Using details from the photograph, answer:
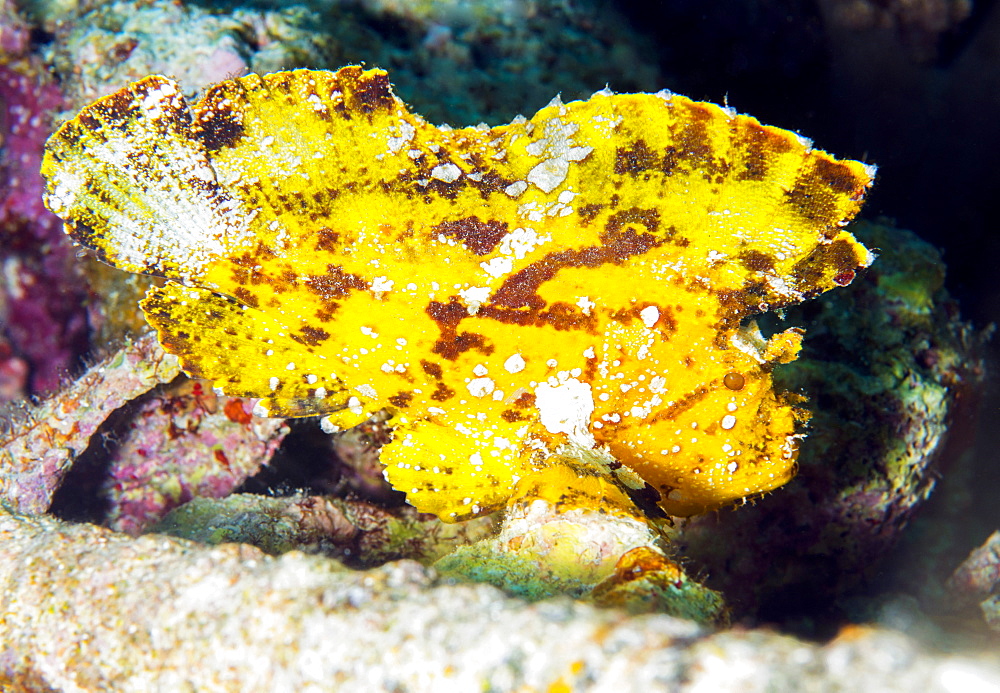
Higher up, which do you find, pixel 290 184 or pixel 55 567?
pixel 290 184

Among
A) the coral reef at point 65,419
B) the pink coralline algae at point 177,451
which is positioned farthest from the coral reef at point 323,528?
the coral reef at point 65,419

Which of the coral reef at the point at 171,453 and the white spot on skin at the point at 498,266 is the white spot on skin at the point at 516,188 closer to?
the white spot on skin at the point at 498,266

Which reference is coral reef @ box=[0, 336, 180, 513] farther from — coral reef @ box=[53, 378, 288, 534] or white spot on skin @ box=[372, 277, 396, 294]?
white spot on skin @ box=[372, 277, 396, 294]

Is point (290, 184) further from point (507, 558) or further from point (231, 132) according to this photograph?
point (507, 558)

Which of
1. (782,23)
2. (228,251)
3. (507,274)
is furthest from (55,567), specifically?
(782,23)

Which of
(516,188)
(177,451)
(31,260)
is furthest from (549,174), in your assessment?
(31,260)

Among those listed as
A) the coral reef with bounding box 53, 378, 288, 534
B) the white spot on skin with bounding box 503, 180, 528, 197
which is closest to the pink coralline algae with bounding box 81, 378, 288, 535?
the coral reef with bounding box 53, 378, 288, 534
